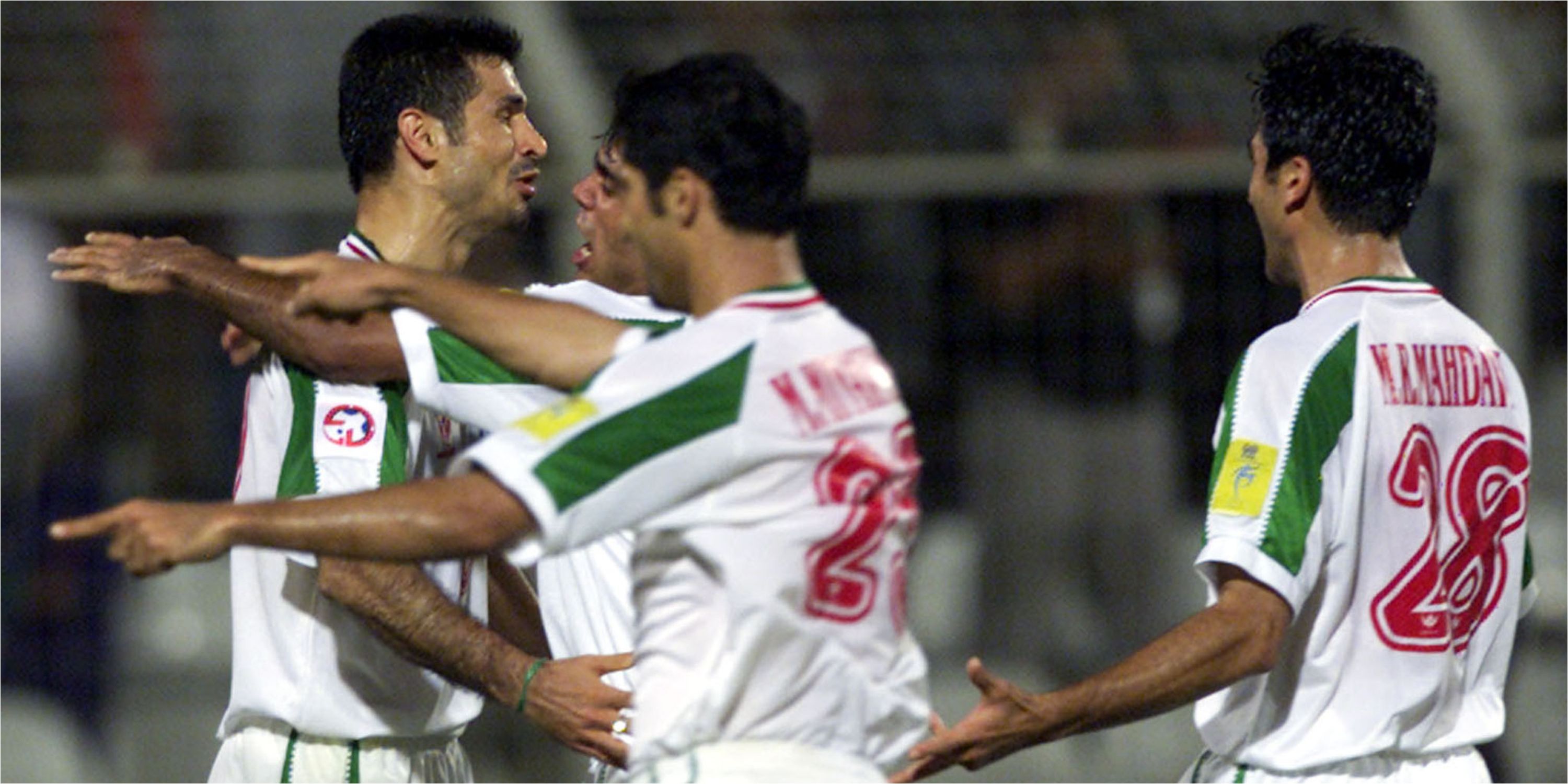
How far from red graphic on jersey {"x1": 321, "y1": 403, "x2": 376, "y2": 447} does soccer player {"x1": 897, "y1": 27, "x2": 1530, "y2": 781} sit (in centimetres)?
106

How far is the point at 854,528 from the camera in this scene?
291cm

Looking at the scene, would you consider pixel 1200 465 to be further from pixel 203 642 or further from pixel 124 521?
pixel 124 521

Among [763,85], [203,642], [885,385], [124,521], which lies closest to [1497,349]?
[885,385]

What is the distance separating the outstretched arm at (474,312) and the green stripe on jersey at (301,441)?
15.5 inches

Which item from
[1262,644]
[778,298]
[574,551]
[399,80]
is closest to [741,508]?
[778,298]

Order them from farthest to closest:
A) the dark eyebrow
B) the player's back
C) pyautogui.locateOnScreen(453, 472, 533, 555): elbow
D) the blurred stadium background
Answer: the blurred stadium background → the dark eyebrow → the player's back → pyautogui.locateOnScreen(453, 472, 533, 555): elbow

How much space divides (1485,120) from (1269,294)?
933mm

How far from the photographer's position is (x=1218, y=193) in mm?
7555

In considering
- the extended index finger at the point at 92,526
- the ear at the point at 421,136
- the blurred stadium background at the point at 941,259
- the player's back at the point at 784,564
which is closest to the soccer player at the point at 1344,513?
the player's back at the point at 784,564

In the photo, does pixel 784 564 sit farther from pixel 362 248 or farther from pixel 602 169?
pixel 602 169

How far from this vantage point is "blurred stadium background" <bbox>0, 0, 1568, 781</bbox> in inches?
287

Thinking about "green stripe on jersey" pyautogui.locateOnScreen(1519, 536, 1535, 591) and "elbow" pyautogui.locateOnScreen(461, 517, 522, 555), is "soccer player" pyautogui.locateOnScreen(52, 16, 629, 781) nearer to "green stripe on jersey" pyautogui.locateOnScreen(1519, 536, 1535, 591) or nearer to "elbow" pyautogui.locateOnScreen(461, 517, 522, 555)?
"elbow" pyautogui.locateOnScreen(461, 517, 522, 555)

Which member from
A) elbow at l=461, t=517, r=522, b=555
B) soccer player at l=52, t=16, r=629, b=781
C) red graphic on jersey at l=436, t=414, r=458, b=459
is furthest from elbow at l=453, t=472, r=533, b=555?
red graphic on jersey at l=436, t=414, r=458, b=459

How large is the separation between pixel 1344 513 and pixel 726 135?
1260mm
